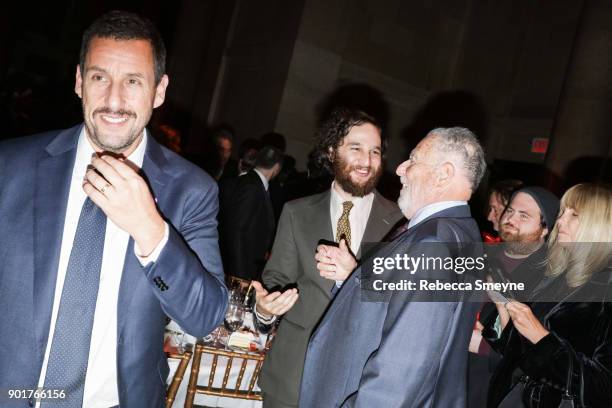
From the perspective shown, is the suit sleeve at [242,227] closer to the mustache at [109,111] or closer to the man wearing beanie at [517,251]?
the man wearing beanie at [517,251]

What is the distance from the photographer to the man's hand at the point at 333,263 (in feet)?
7.38

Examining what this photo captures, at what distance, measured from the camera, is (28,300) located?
131 centimetres

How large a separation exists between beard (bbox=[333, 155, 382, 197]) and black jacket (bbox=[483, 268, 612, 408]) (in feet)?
3.64

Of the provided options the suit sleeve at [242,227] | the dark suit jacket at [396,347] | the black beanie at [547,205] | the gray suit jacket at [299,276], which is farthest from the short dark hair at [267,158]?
the dark suit jacket at [396,347]

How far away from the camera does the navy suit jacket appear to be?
128cm

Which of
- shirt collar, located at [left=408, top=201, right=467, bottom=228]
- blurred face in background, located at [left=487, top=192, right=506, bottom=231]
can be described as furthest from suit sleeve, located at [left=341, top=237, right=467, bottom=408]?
blurred face in background, located at [left=487, top=192, right=506, bottom=231]

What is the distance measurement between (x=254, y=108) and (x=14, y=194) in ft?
22.0

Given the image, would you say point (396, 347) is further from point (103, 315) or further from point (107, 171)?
point (107, 171)

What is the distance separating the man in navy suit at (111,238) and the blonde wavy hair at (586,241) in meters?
1.93

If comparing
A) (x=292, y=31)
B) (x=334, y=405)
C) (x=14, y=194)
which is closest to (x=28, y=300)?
(x=14, y=194)

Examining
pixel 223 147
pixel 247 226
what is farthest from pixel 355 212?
pixel 223 147

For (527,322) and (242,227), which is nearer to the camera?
(527,322)

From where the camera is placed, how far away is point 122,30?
4.79 feet

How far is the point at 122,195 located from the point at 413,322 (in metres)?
0.99
